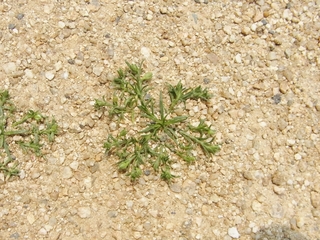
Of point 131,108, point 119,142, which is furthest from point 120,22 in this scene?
point 119,142

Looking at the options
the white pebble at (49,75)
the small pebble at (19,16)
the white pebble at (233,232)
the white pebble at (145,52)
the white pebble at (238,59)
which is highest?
the white pebble at (238,59)

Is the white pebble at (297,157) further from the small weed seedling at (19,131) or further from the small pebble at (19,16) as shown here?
the small pebble at (19,16)

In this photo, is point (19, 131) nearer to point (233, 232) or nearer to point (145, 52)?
point (145, 52)

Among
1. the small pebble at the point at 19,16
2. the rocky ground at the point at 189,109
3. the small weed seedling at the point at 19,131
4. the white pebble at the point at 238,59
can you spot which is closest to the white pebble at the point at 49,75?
the rocky ground at the point at 189,109

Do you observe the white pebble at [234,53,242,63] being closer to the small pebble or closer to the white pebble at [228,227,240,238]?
the white pebble at [228,227,240,238]

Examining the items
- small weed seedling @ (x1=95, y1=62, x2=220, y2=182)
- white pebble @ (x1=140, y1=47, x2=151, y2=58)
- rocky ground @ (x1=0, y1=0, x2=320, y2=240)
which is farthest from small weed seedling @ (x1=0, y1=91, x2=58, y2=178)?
white pebble @ (x1=140, y1=47, x2=151, y2=58)

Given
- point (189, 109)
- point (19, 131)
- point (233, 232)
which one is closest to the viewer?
point (233, 232)

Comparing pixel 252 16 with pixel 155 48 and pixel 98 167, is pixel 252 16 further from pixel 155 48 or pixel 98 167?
pixel 98 167

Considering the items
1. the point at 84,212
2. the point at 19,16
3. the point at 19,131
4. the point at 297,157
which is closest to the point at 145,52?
the point at 19,16
